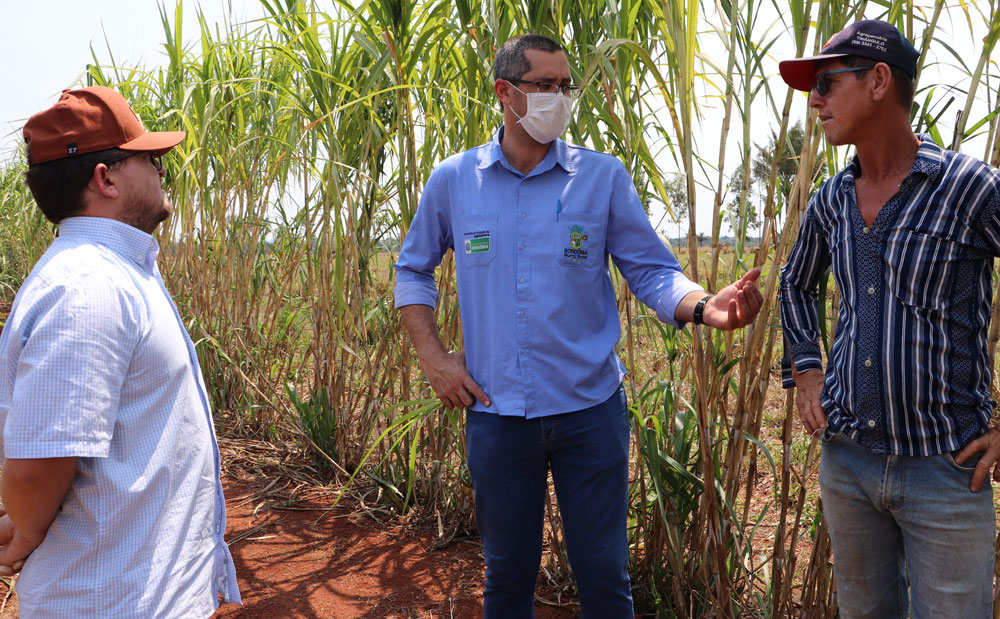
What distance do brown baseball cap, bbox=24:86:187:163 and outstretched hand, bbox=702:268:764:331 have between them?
966mm

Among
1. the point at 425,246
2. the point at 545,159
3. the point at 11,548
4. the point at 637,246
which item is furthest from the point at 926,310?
Answer: the point at 11,548

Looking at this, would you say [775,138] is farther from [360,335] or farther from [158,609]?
[360,335]

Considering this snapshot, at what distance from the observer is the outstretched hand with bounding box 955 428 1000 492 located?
128 centimetres

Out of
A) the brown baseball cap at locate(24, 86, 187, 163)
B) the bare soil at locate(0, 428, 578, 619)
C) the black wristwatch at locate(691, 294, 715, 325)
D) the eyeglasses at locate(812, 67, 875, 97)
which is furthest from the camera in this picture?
the bare soil at locate(0, 428, 578, 619)

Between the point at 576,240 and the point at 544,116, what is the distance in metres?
0.27

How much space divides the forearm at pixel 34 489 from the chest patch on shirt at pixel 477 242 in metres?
0.88

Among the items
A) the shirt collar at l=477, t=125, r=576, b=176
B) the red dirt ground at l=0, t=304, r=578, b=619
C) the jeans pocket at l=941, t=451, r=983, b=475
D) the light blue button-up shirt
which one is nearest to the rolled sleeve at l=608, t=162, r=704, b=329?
the light blue button-up shirt

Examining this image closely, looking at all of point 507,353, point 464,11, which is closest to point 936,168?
point 507,353

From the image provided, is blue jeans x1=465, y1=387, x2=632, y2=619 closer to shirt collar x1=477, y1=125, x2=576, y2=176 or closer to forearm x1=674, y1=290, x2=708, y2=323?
forearm x1=674, y1=290, x2=708, y2=323

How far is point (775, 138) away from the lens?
1.74 metres

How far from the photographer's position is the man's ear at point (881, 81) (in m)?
1.34

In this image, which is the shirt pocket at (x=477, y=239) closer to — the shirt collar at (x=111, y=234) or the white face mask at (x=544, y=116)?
the white face mask at (x=544, y=116)

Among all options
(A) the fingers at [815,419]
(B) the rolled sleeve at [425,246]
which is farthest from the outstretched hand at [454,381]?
(A) the fingers at [815,419]

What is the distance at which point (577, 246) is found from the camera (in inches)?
65.8
